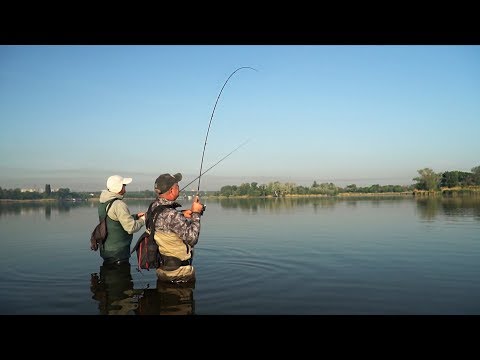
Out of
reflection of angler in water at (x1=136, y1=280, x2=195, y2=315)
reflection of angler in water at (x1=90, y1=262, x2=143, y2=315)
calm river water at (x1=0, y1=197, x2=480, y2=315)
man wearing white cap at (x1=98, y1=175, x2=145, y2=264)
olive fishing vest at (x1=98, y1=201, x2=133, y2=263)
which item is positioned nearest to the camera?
reflection of angler in water at (x1=136, y1=280, x2=195, y2=315)

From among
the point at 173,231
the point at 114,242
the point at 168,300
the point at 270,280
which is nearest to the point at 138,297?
the point at 168,300

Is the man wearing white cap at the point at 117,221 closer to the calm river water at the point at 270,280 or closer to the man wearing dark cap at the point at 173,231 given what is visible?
the calm river water at the point at 270,280

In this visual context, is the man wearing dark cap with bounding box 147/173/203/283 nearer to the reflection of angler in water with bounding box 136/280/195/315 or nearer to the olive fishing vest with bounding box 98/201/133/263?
the reflection of angler in water with bounding box 136/280/195/315

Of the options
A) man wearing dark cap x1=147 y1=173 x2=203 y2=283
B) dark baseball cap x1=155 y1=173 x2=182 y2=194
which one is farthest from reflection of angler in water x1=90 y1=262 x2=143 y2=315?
dark baseball cap x1=155 y1=173 x2=182 y2=194

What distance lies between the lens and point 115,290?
23.2 feet

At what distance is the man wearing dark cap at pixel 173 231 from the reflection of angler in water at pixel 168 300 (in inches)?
8.9

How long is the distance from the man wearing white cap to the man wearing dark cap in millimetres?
1366

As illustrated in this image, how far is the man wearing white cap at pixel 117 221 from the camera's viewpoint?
7.49 m

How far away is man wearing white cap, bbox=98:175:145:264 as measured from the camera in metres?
7.49

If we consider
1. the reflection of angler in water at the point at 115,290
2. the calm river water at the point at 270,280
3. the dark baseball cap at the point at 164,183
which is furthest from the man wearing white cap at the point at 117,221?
the dark baseball cap at the point at 164,183
